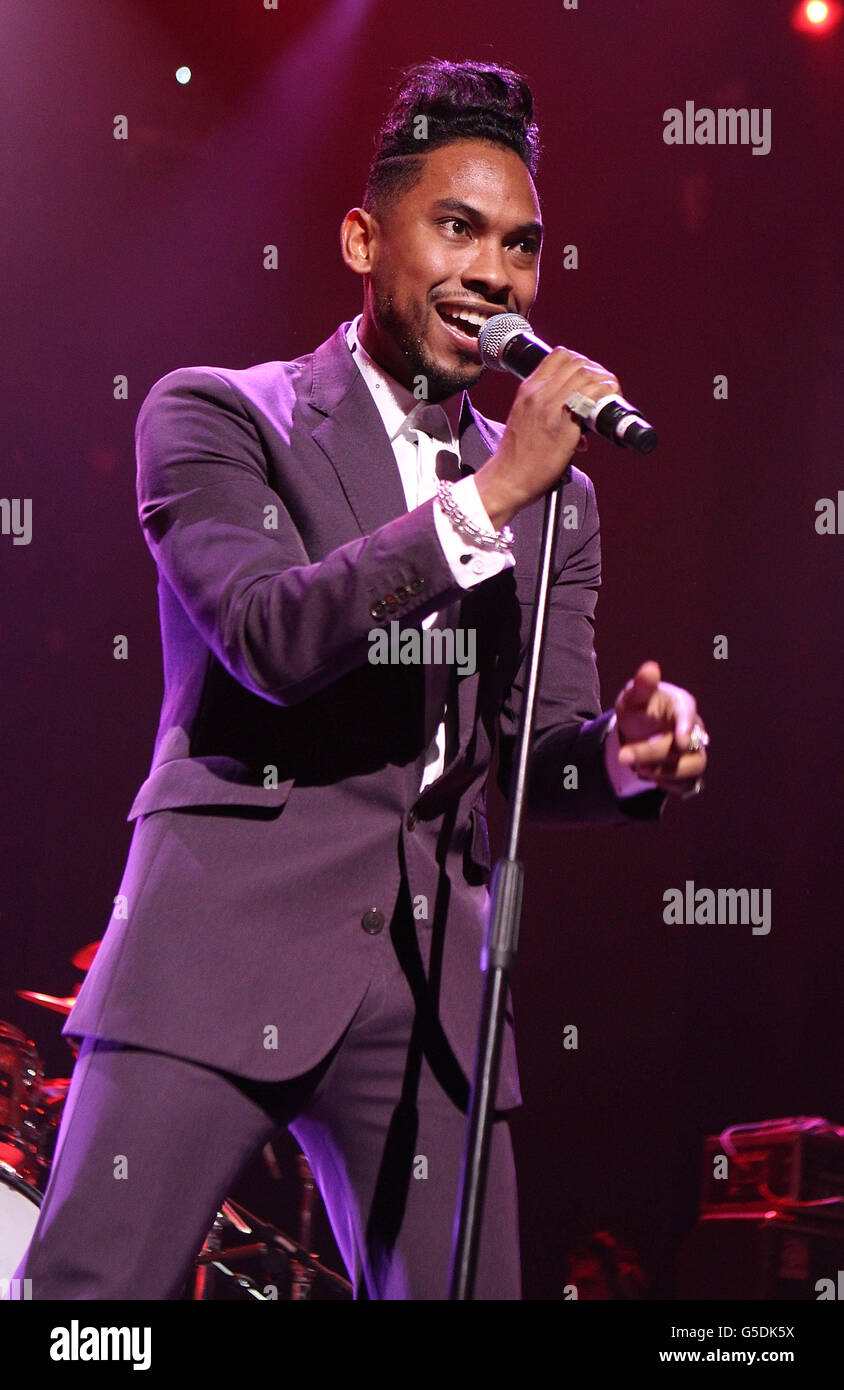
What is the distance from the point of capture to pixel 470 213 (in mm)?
1870

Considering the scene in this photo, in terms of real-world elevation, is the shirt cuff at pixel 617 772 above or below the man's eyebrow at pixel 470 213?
Result: below

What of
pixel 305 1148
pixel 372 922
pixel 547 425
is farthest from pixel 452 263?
pixel 305 1148

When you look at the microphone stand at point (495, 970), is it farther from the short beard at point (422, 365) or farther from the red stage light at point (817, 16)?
the red stage light at point (817, 16)

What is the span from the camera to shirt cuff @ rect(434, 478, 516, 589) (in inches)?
56.9

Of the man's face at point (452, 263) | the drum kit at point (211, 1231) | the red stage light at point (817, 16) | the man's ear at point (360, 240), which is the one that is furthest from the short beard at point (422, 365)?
the red stage light at point (817, 16)

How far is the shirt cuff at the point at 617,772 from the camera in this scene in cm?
165

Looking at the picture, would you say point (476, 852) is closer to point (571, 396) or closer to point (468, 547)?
point (468, 547)

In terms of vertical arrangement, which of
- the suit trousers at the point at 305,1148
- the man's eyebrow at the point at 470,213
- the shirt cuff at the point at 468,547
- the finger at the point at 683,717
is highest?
the man's eyebrow at the point at 470,213

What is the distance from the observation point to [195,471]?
1.67 meters

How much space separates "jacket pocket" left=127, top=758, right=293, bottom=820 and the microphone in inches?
21.6

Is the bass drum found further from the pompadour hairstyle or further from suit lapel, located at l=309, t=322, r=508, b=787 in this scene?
the pompadour hairstyle

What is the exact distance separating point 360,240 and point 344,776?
0.87 meters

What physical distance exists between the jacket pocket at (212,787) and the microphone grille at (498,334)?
551mm

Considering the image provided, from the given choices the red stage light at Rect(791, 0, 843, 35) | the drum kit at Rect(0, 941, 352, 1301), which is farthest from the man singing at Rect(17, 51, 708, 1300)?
the red stage light at Rect(791, 0, 843, 35)
